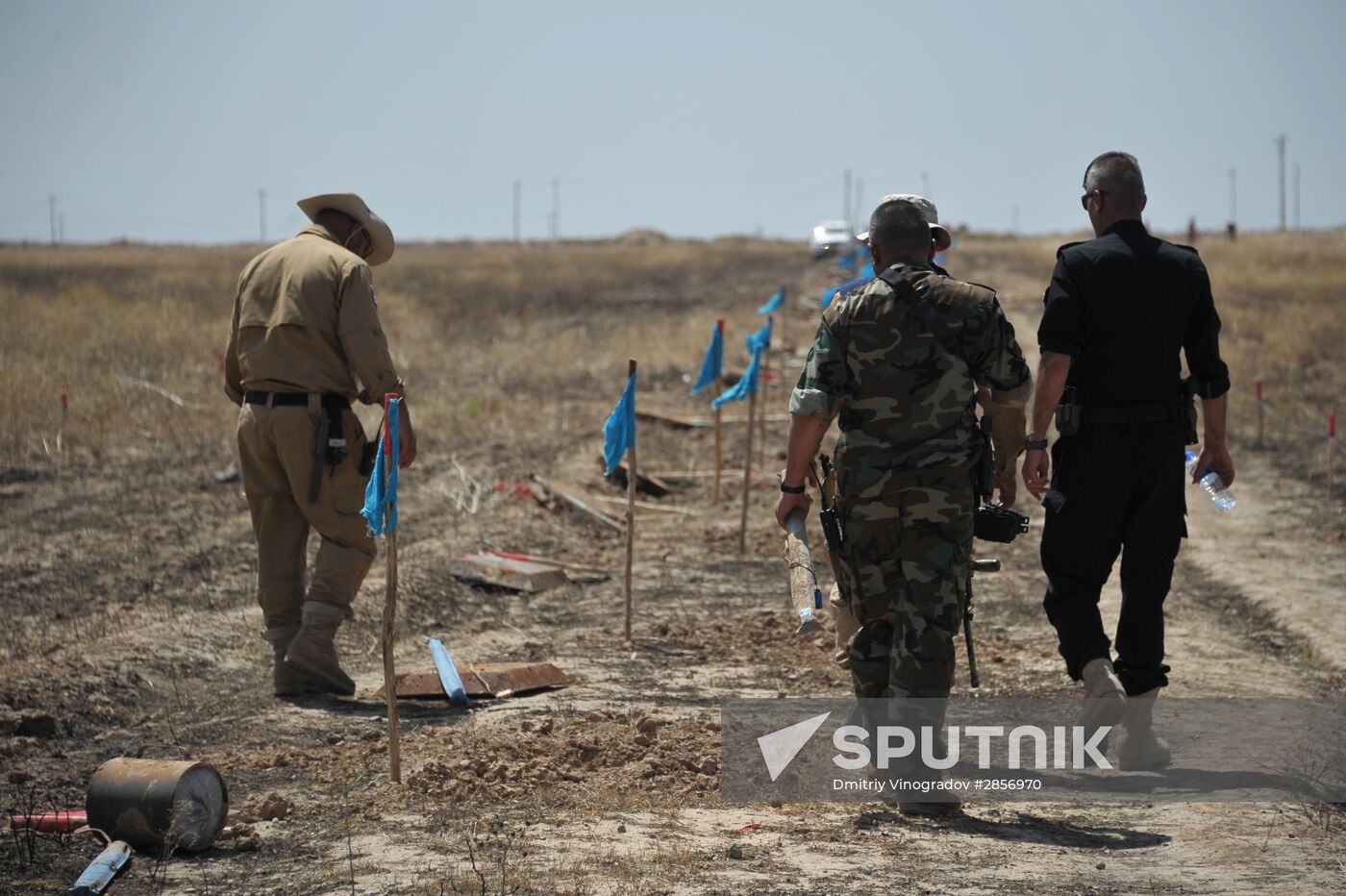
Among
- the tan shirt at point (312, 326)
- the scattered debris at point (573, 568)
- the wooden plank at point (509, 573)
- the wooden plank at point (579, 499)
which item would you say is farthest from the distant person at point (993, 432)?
the wooden plank at point (579, 499)

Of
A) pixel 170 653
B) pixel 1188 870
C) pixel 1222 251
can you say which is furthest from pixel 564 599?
pixel 1222 251

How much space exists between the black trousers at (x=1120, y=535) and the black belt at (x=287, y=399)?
346cm

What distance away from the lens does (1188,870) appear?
4.05 meters

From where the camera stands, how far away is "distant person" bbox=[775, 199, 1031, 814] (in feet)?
15.6

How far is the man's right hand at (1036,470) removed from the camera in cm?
517

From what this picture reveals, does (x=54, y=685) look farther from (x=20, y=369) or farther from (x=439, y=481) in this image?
(x=20, y=369)

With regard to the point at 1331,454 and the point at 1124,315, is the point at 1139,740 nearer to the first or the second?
the point at 1124,315

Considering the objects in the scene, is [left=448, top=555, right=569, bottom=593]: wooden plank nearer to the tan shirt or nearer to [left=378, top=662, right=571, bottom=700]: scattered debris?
[left=378, top=662, right=571, bottom=700]: scattered debris

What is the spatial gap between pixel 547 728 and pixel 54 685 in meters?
2.57

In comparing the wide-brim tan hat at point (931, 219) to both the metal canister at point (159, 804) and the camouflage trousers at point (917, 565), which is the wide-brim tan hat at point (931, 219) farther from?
the metal canister at point (159, 804)

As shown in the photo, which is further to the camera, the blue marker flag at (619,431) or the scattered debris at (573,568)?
the scattered debris at (573,568)

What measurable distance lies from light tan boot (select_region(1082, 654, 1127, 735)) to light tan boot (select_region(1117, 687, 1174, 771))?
0.06m

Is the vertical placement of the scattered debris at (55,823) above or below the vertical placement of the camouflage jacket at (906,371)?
below

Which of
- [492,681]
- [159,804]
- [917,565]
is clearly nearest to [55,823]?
[159,804]
